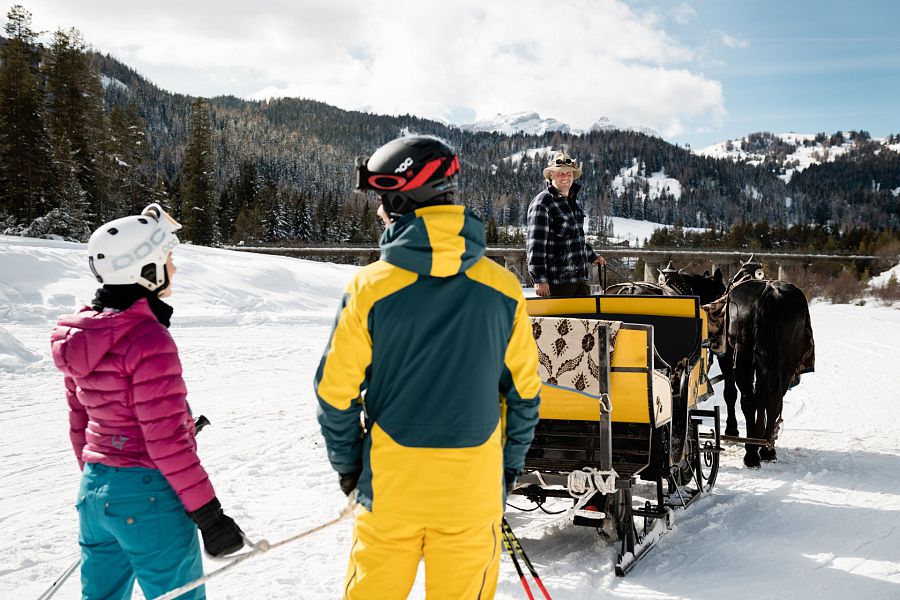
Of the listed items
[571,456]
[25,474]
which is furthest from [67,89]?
[571,456]

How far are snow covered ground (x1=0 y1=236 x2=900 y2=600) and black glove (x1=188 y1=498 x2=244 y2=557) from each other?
2.77 feet

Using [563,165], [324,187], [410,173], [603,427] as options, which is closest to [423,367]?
[410,173]

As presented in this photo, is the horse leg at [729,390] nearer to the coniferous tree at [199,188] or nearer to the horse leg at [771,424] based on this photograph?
the horse leg at [771,424]

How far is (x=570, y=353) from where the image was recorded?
13.7 feet

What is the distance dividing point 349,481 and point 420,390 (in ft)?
1.46

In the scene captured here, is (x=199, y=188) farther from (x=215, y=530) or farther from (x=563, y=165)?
(x=215, y=530)

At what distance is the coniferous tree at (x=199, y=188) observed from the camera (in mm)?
54125

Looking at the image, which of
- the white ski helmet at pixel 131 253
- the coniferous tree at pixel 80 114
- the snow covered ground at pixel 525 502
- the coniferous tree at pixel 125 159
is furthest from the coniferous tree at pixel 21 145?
the white ski helmet at pixel 131 253

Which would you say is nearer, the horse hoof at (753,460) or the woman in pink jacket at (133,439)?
the woman in pink jacket at (133,439)

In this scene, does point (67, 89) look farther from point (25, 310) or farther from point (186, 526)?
point (186, 526)

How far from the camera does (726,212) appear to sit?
181 meters

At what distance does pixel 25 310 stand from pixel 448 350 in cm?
1544

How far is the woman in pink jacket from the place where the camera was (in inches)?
88.2

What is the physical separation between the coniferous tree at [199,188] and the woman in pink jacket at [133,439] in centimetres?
5500
